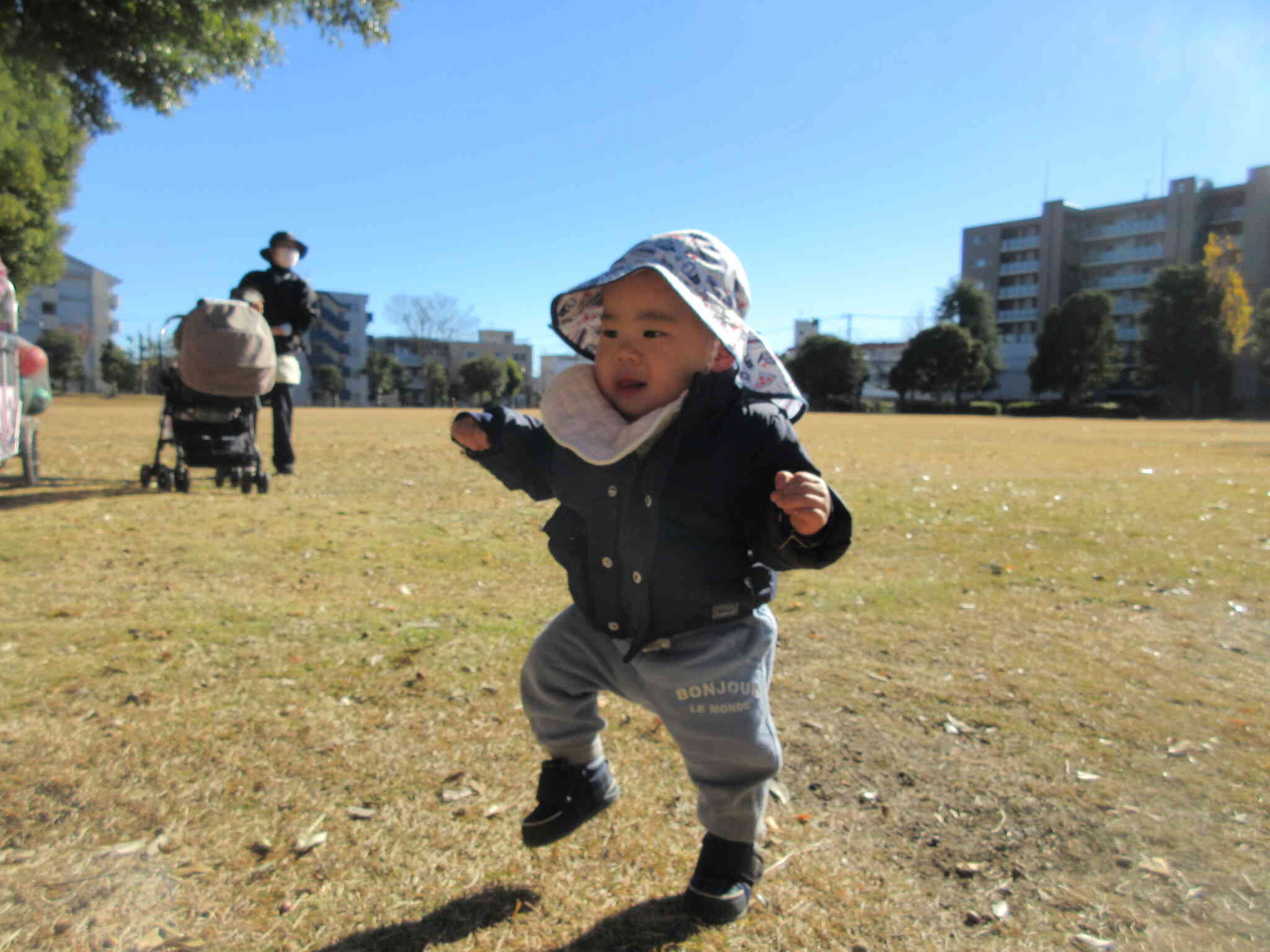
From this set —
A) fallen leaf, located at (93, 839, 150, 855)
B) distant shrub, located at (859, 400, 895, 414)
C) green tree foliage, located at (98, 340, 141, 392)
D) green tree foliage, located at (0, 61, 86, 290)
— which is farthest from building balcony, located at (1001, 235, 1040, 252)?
fallen leaf, located at (93, 839, 150, 855)

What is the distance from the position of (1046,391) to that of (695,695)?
233ft

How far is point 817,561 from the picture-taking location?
5.40ft

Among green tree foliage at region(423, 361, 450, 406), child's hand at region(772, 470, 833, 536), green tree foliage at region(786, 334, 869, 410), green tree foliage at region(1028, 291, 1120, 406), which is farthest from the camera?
green tree foliage at region(423, 361, 450, 406)

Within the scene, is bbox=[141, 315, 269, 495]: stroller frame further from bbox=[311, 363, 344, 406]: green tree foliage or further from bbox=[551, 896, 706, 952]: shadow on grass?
bbox=[311, 363, 344, 406]: green tree foliage

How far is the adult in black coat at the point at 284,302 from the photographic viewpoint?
7422 millimetres

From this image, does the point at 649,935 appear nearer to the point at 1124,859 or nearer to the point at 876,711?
the point at 1124,859

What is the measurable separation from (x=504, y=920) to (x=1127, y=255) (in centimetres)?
9051

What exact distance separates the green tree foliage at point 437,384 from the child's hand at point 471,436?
257ft

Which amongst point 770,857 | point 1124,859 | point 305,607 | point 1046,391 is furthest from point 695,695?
point 1046,391

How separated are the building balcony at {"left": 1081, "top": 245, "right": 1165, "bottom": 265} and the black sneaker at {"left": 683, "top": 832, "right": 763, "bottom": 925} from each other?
88482 millimetres

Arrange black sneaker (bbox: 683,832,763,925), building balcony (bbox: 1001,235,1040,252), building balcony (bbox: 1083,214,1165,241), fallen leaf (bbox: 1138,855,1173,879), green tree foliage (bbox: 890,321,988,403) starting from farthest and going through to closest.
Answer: building balcony (bbox: 1001,235,1040,252) → building balcony (bbox: 1083,214,1165,241) → green tree foliage (bbox: 890,321,988,403) → fallen leaf (bbox: 1138,855,1173,879) → black sneaker (bbox: 683,832,763,925)

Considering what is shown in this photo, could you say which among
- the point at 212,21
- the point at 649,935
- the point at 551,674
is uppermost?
the point at 212,21

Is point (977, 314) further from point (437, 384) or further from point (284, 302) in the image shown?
point (284, 302)

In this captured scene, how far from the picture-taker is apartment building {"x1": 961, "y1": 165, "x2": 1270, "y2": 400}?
69.4 meters
